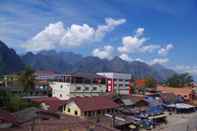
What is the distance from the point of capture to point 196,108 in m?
66.4

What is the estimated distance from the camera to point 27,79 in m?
57.6

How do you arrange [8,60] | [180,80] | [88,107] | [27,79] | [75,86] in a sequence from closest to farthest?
1. [88,107]
2. [75,86]
3. [27,79]
4. [180,80]
5. [8,60]

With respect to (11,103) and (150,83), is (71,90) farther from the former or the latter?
(150,83)

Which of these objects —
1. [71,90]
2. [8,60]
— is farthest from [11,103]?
[8,60]

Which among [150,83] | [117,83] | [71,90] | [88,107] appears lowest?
[88,107]

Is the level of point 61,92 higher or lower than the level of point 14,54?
lower

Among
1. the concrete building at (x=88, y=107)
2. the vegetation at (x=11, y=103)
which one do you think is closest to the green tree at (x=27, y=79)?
the vegetation at (x=11, y=103)

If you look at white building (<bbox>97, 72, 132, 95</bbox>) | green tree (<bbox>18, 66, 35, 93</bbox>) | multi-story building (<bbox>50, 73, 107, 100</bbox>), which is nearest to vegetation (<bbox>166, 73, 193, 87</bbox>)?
white building (<bbox>97, 72, 132, 95</bbox>)

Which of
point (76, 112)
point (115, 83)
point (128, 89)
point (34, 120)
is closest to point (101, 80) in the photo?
point (115, 83)

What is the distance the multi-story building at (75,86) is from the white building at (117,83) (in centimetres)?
780

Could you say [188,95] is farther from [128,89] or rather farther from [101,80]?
[101,80]

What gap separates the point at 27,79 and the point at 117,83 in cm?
2180

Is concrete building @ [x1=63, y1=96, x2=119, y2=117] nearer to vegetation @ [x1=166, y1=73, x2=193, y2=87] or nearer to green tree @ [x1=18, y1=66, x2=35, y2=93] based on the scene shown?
green tree @ [x1=18, y1=66, x2=35, y2=93]

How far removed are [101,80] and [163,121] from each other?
784 inches
